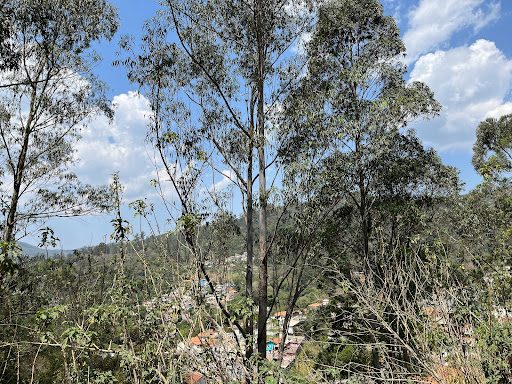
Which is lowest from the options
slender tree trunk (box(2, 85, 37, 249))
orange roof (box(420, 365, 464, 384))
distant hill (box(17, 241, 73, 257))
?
orange roof (box(420, 365, 464, 384))

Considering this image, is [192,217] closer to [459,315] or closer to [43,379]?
[459,315]

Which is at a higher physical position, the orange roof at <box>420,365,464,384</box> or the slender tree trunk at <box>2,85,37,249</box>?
the slender tree trunk at <box>2,85,37,249</box>

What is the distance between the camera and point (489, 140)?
1970 cm

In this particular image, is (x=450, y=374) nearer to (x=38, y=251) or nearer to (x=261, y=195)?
(x=261, y=195)

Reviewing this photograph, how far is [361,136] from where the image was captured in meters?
9.05

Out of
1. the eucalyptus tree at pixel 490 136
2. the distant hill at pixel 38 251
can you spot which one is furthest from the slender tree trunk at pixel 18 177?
the eucalyptus tree at pixel 490 136

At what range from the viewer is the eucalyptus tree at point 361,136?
7.80 meters

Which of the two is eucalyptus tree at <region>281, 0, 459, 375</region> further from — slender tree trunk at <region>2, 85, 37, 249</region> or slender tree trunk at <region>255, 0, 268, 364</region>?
slender tree trunk at <region>2, 85, 37, 249</region>

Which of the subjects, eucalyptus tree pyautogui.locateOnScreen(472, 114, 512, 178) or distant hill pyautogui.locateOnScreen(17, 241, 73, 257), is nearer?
distant hill pyautogui.locateOnScreen(17, 241, 73, 257)

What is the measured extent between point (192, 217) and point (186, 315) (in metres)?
1.50

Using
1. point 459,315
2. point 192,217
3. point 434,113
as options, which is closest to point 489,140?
point 434,113

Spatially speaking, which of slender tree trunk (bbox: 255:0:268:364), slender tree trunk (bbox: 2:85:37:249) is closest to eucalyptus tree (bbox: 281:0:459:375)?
slender tree trunk (bbox: 255:0:268:364)

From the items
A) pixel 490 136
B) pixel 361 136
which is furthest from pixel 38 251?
pixel 490 136

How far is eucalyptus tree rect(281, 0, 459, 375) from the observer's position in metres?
7.80
